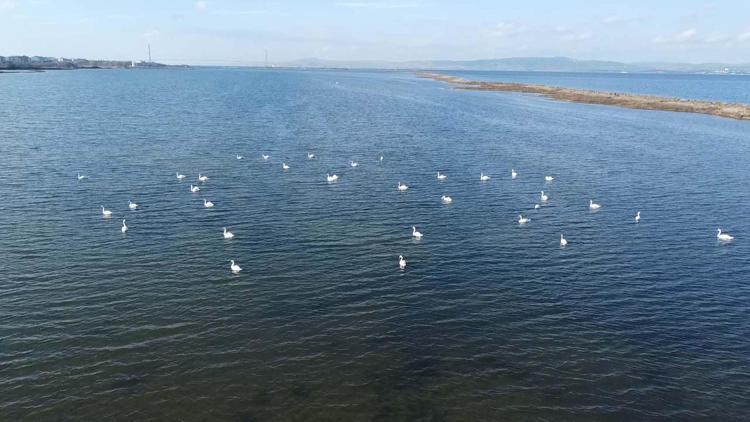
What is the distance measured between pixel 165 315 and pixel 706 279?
126 ft

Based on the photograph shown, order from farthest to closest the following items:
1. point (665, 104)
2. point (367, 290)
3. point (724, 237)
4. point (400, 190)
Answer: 1. point (665, 104)
2. point (400, 190)
3. point (724, 237)
4. point (367, 290)

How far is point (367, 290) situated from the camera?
121 ft

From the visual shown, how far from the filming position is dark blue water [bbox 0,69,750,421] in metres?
26.1

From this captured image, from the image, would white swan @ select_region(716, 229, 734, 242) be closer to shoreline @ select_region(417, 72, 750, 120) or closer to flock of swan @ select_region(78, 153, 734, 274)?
flock of swan @ select_region(78, 153, 734, 274)

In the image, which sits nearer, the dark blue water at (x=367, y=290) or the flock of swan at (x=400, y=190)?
the dark blue water at (x=367, y=290)

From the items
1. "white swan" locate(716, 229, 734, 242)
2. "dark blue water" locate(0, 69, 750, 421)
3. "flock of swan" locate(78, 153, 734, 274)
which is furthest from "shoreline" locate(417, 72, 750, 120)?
"white swan" locate(716, 229, 734, 242)

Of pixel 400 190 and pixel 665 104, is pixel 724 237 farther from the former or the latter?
pixel 665 104

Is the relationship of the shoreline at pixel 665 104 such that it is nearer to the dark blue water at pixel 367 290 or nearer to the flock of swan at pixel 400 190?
the dark blue water at pixel 367 290

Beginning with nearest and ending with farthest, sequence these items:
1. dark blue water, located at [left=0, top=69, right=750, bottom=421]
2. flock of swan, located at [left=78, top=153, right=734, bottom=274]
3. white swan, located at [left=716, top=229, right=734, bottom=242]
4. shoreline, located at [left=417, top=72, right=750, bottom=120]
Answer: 1. dark blue water, located at [left=0, top=69, right=750, bottom=421]
2. flock of swan, located at [left=78, top=153, right=734, bottom=274]
3. white swan, located at [left=716, top=229, right=734, bottom=242]
4. shoreline, located at [left=417, top=72, right=750, bottom=120]

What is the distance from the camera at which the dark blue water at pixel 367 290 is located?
85.5 ft

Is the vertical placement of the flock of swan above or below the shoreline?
below

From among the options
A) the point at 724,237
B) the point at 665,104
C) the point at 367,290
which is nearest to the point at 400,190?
the point at 367,290

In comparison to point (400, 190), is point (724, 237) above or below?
below

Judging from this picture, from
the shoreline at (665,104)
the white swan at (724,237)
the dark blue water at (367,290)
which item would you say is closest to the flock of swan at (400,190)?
the white swan at (724,237)
